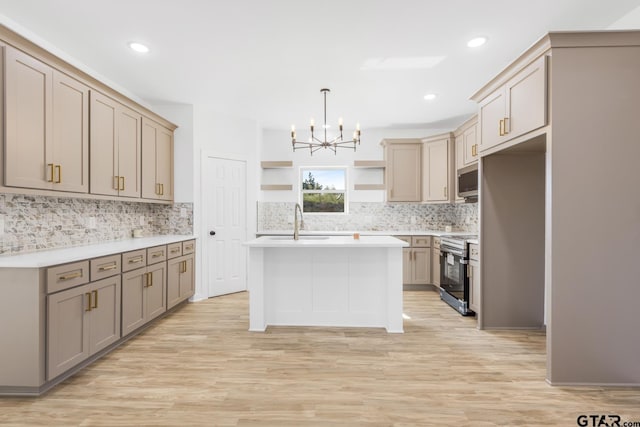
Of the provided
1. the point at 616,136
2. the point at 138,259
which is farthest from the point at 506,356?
the point at 138,259

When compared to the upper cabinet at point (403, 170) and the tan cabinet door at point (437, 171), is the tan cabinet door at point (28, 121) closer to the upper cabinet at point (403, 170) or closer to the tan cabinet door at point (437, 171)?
the upper cabinet at point (403, 170)

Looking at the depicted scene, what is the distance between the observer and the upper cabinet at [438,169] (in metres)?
5.07

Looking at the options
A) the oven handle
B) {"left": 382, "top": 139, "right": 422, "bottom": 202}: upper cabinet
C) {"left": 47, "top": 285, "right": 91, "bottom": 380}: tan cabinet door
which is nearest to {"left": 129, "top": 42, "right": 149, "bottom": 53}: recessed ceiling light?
{"left": 47, "top": 285, "right": 91, "bottom": 380}: tan cabinet door

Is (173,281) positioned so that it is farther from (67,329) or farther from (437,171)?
(437,171)

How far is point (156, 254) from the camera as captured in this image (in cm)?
346

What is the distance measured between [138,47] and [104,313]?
8.03 feet

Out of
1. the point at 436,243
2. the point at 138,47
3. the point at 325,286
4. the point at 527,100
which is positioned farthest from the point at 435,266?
the point at 138,47

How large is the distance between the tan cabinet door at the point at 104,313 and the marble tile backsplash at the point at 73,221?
2.35ft

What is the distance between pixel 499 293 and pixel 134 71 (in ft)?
15.4

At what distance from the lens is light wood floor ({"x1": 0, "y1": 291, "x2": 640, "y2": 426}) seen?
192 centimetres

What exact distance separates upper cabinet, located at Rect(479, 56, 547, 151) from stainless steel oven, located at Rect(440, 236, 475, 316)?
137 cm

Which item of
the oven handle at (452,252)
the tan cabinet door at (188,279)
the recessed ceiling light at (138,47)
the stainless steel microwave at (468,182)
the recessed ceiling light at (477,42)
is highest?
the recessed ceiling light at (477,42)

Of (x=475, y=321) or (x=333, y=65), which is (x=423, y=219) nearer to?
(x=475, y=321)

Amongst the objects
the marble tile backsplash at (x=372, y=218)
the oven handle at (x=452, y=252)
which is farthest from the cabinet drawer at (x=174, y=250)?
the oven handle at (x=452, y=252)
